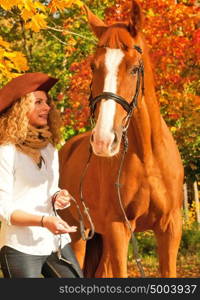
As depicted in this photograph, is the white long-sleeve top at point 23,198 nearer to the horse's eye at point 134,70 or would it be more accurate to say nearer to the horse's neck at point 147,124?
the horse's eye at point 134,70

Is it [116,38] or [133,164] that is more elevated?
[116,38]

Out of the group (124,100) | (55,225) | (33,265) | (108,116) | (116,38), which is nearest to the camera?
(55,225)

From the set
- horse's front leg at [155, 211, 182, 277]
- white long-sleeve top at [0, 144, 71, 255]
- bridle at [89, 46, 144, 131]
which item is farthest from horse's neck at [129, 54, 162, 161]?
white long-sleeve top at [0, 144, 71, 255]

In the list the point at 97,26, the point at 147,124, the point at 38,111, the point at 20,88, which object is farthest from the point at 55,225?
the point at 97,26

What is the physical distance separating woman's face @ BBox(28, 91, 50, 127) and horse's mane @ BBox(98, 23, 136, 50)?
913 millimetres

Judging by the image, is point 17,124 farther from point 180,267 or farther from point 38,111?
point 180,267

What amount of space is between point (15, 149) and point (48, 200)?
0.39 m

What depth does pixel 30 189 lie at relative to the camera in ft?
13.8

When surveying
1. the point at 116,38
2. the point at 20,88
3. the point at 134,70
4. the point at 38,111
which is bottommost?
the point at 38,111

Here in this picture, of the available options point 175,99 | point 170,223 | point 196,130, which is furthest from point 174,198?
point 196,130

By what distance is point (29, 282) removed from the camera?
4211 millimetres

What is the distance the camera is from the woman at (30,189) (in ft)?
13.5

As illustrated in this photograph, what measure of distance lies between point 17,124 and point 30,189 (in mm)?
421

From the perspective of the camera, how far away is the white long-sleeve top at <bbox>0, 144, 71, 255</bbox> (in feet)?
13.5
